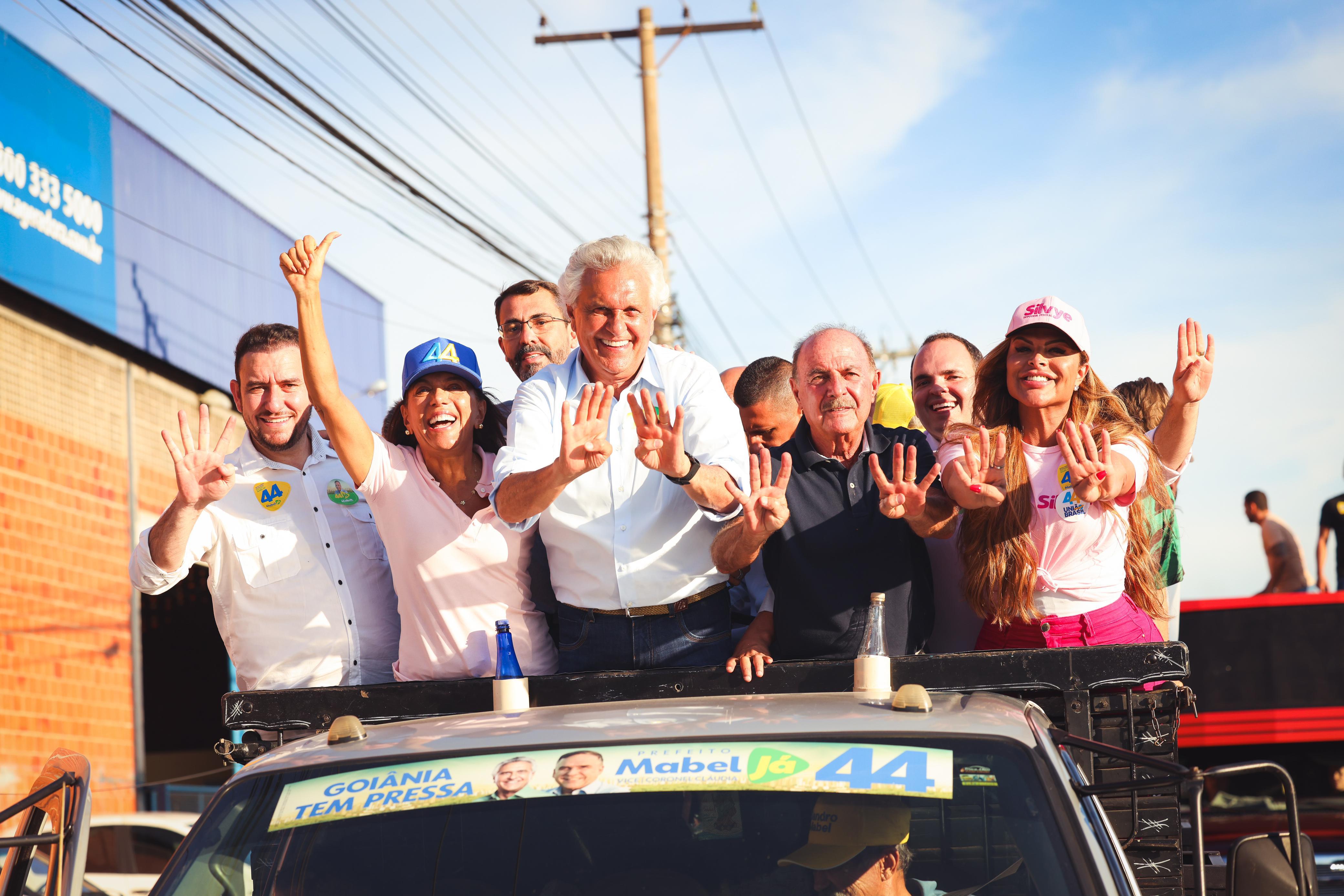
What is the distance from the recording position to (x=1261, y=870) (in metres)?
2.55

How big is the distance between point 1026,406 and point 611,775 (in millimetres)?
2176

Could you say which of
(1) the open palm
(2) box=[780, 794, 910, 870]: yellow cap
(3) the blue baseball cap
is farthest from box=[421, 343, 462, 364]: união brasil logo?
(2) box=[780, 794, 910, 870]: yellow cap

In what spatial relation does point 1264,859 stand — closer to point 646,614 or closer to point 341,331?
point 646,614

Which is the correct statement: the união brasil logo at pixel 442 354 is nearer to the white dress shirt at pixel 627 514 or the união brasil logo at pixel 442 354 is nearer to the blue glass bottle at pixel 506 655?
the white dress shirt at pixel 627 514

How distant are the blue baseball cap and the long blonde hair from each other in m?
1.52

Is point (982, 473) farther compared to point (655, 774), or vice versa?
point (982, 473)

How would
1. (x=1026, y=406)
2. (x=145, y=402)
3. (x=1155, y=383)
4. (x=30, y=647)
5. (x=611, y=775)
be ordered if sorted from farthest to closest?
(x=145, y=402), (x=30, y=647), (x=1155, y=383), (x=1026, y=406), (x=611, y=775)

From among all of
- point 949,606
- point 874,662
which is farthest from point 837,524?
point 874,662

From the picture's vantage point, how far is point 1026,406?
412 centimetres

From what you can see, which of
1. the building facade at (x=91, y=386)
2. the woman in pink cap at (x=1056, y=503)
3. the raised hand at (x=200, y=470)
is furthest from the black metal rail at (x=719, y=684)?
the building facade at (x=91, y=386)

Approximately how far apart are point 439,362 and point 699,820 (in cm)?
211

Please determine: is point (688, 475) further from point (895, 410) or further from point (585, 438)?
point (895, 410)

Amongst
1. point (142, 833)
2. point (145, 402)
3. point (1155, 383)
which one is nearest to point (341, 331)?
point (145, 402)

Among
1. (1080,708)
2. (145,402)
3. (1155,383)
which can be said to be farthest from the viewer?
(145,402)
